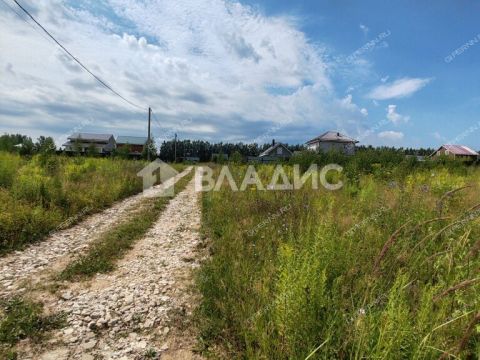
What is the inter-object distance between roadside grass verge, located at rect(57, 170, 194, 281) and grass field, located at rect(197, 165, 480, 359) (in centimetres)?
167

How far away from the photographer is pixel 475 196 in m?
6.95

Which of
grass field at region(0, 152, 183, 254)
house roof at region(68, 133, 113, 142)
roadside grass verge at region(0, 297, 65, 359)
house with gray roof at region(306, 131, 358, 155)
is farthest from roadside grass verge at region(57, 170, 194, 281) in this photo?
house roof at region(68, 133, 113, 142)

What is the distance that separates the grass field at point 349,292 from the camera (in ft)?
6.01

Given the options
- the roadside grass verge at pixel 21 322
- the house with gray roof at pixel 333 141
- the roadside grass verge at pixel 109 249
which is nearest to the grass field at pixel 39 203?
the roadside grass verge at pixel 109 249

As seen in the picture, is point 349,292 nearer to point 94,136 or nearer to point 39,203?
point 39,203

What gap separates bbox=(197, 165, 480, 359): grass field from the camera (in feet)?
6.01

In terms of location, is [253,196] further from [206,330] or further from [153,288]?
[206,330]

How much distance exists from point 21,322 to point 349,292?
3320 mm

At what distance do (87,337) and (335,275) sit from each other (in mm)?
2551

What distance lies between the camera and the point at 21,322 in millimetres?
2945

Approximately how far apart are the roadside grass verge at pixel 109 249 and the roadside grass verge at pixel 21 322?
767 millimetres

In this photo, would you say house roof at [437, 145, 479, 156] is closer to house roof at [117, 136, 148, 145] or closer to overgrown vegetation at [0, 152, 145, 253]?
overgrown vegetation at [0, 152, 145, 253]

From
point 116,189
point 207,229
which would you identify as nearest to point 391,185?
point 207,229

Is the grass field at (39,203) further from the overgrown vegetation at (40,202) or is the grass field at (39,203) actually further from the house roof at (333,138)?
the house roof at (333,138)
